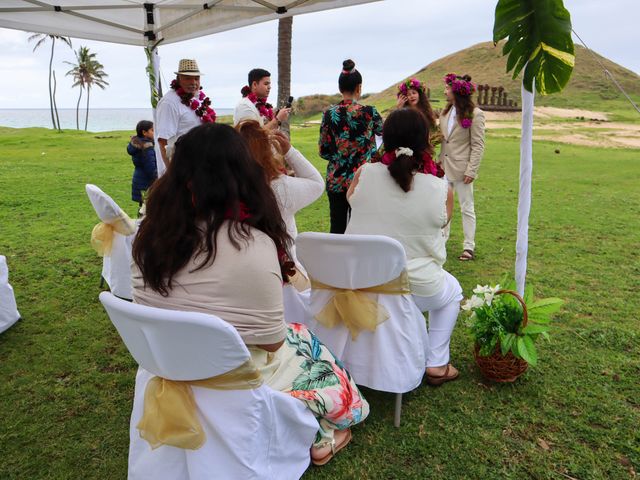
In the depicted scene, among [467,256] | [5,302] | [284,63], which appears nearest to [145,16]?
[5,302]

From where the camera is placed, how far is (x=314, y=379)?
7.33 ft

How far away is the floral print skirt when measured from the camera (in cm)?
212

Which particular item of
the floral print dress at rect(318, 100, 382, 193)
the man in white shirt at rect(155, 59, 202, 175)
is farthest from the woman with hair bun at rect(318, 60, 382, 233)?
the man in white shirt at rect(155, 59, 202, 175)

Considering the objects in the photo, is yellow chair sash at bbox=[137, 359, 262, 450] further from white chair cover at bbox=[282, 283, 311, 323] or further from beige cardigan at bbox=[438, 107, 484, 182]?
beige cardigan at bbox=[438, 107, 484, 182]

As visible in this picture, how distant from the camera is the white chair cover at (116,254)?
159 inches

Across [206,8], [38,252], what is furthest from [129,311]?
[38,252]

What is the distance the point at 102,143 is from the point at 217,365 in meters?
22.0

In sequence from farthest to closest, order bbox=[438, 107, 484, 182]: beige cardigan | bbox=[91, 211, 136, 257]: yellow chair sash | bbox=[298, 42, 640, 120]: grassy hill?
bbox=[298, 42, 640, 120]: grassy hill
bbox=[438, 107, 484, 182]: beige cardigan
bbox=[91, 211, 136, 257]: yellow chair sash

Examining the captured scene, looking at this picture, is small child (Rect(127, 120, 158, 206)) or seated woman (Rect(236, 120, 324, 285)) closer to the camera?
seated woman (Rect(236, 120, 324, 285))

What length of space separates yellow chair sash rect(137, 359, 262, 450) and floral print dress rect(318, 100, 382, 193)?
119 inches

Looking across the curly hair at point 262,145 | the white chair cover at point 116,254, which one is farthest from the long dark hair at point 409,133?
the white chair cover at point 116,254

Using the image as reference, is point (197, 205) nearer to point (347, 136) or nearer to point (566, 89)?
point (347, 136)

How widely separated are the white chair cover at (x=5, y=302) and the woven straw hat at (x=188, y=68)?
7.40ft

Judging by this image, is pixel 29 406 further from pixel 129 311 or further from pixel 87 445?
pixel 129 311
